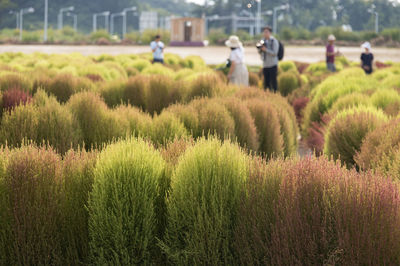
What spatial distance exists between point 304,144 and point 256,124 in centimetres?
299

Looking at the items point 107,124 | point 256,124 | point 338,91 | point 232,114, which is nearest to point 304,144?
point 338,91

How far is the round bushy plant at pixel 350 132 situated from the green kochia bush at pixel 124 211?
12.1ft

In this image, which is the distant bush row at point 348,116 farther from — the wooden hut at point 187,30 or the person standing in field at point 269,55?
the wooden hut at point 187,30

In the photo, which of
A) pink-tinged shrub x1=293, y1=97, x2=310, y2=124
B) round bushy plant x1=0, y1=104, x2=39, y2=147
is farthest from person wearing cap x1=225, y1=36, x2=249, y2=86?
round bushy plant x1=0, y1=104, x2=39, y2=147

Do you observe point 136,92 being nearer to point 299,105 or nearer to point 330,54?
point 299,105

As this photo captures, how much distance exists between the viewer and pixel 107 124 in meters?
6.13

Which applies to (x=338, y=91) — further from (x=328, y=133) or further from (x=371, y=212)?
(x=371, y=212)

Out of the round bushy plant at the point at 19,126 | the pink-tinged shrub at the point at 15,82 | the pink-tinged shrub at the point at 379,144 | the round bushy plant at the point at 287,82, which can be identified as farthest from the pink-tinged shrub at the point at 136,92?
the round bushy plant at the point at 287,82

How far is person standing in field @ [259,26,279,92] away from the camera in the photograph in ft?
45.1

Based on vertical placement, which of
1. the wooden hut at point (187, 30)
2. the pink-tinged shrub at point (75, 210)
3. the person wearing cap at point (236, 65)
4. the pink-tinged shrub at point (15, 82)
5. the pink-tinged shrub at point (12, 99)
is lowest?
the pink-tinged shrub at point (75, 210)

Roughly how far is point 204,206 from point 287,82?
15017 millimetres

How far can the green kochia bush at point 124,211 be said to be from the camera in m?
3.34

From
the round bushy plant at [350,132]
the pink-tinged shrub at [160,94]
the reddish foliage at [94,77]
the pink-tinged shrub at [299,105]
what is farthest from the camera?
the pink-tinged shrub at [299,105]

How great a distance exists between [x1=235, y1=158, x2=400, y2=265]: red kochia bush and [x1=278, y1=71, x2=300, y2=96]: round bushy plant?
14.5 meters
